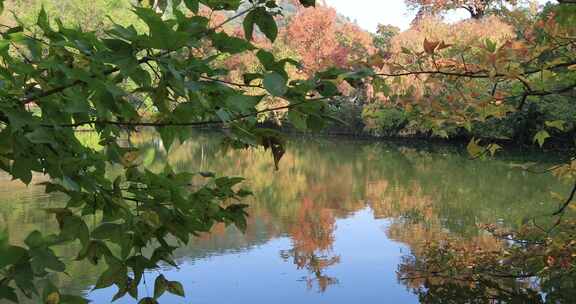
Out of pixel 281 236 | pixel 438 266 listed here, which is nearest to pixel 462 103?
pixel 438 266

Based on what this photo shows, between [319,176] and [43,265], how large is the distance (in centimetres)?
1532

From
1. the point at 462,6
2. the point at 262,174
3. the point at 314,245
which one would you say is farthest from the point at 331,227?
the point at 462,6

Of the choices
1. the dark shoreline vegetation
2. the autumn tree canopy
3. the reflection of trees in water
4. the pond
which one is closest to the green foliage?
the dark shoreline vegetation

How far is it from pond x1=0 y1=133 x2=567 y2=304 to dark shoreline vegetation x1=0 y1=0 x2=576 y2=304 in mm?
45

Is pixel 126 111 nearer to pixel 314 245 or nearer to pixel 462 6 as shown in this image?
pixel 314 245

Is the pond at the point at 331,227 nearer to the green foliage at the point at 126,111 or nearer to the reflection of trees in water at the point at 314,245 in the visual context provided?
the reflection of trees in water at the point at 314,245

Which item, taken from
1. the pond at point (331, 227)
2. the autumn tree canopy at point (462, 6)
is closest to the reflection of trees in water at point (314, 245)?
the pond at point (331, 227)

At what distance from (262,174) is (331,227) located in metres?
6.95

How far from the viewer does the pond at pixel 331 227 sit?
20.9 feet

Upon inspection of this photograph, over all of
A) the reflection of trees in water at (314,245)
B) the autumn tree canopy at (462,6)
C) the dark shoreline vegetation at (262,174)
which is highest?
the autumn tree canopy at (462,6)

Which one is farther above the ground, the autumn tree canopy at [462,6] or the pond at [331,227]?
the autumn tree canopy at [462,6]

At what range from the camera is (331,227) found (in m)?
9.62

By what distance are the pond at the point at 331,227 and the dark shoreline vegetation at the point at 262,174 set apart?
4cm

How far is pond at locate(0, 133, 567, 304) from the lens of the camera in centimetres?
638
